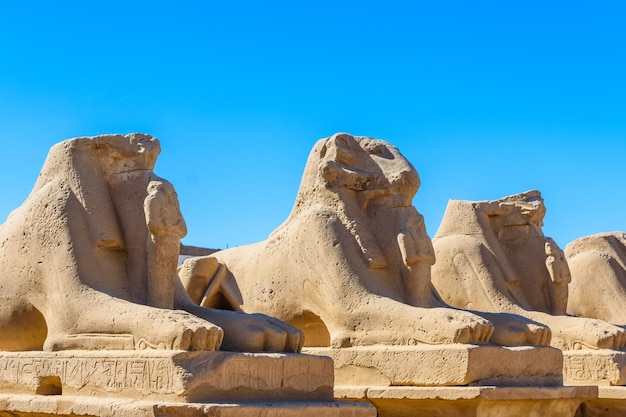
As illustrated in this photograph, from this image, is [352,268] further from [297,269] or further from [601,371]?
[601,371]

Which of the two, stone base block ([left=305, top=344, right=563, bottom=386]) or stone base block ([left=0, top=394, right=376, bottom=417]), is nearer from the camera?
stone base block ([left=0, top=394, right=376, bottom=417])

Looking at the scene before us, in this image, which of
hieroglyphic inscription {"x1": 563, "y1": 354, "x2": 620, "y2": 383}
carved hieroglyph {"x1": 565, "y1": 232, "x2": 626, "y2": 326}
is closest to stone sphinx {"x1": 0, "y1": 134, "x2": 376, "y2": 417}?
hieroglyphic inscription {"x1": 563, "y1": 354, "x2": 620, "y2": 383}

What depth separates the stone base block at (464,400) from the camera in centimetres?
743

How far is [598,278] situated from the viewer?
455 inches

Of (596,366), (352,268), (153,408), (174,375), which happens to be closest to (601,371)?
(596,366)

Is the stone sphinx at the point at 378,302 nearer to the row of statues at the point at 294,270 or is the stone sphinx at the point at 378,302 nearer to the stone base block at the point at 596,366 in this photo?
the row of statues at the point at 294,270

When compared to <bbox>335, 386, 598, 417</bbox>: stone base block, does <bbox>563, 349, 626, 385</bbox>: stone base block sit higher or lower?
higher

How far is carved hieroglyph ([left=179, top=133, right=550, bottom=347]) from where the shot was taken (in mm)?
7922

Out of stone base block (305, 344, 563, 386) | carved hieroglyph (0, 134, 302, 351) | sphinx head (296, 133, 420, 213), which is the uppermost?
sphinx head (296, 133, 420, 213)

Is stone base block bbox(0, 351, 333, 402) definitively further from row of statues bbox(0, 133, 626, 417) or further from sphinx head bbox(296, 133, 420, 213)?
sphinx head bbox(296, 133, 420, 213)

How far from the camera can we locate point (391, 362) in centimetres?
783

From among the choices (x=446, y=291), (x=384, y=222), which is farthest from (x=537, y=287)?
(x=384, y=222)

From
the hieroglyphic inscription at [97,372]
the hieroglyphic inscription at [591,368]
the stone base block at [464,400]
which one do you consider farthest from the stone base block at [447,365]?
the hieroglyphic inscription at [97,372]

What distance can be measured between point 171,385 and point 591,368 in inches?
183
